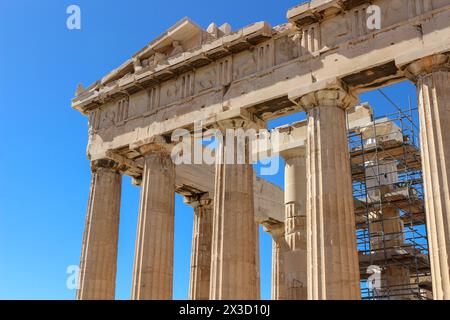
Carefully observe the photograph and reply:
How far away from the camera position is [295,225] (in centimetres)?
2861

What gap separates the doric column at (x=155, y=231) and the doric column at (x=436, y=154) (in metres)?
11.2

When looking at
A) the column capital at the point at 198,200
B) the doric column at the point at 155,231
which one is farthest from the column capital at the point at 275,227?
the doric column at the point at 155,231

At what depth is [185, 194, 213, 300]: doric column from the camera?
30828mm

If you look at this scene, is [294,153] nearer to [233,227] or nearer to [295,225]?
[295,225]

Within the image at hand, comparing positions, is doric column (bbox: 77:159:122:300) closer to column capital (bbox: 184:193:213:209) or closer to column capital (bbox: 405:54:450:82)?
column capital (bbox: 184:193:213:209)

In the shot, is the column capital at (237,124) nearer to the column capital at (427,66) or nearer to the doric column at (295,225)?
the doric column at (295,225)

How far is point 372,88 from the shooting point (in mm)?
22547

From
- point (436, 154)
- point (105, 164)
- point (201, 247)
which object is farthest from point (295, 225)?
point (436, 154)

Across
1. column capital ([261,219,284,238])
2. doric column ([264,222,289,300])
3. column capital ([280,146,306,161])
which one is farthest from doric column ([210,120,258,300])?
column capital ([261,219,284,238])

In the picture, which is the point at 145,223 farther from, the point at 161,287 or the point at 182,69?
the point at 182,69

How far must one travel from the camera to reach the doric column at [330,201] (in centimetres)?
1950

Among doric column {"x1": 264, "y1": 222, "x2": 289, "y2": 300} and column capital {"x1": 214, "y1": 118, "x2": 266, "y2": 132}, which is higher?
column capital {"x1": 214, "y1": 118, "x2": 266, "y2": 132}

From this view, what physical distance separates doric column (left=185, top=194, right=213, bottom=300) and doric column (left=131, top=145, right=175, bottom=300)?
18.3 feet
